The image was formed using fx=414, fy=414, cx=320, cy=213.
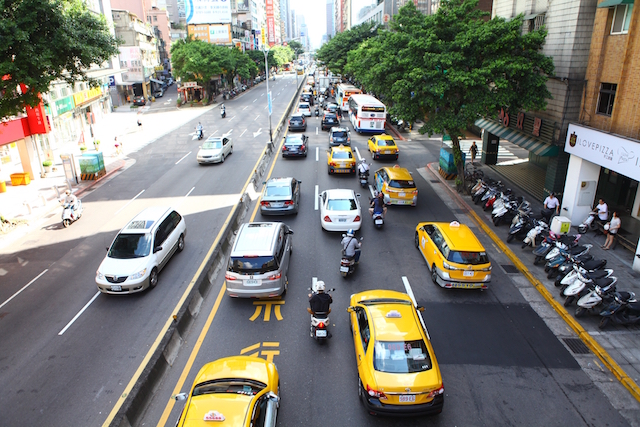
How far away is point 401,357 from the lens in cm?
786

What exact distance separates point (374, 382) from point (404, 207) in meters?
12.9

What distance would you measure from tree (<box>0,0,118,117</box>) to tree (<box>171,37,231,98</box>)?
4319cm

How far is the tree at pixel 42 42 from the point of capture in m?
13.5

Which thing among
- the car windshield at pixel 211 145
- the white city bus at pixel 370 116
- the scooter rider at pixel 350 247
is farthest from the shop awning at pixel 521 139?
the car windshield at pixel 211 145

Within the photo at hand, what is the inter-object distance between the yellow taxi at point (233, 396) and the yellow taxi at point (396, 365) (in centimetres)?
180

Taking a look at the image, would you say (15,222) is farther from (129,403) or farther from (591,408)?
(591,408)

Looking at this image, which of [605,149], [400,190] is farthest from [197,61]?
[605,149]

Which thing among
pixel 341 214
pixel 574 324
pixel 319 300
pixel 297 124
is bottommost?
pixel 574 324

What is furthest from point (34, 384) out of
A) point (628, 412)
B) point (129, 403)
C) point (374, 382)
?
point (628, 412)

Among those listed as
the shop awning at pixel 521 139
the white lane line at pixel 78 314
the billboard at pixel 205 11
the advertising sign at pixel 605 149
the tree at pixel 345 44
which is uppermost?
the billboard at pixel 205 11

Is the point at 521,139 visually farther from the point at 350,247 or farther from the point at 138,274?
the point at 138,274

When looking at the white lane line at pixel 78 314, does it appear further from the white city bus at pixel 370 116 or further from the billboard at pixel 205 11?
the billboard at pixel 205 11

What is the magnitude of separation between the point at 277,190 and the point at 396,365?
11.3 m

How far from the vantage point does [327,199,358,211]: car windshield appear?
1620 cm
